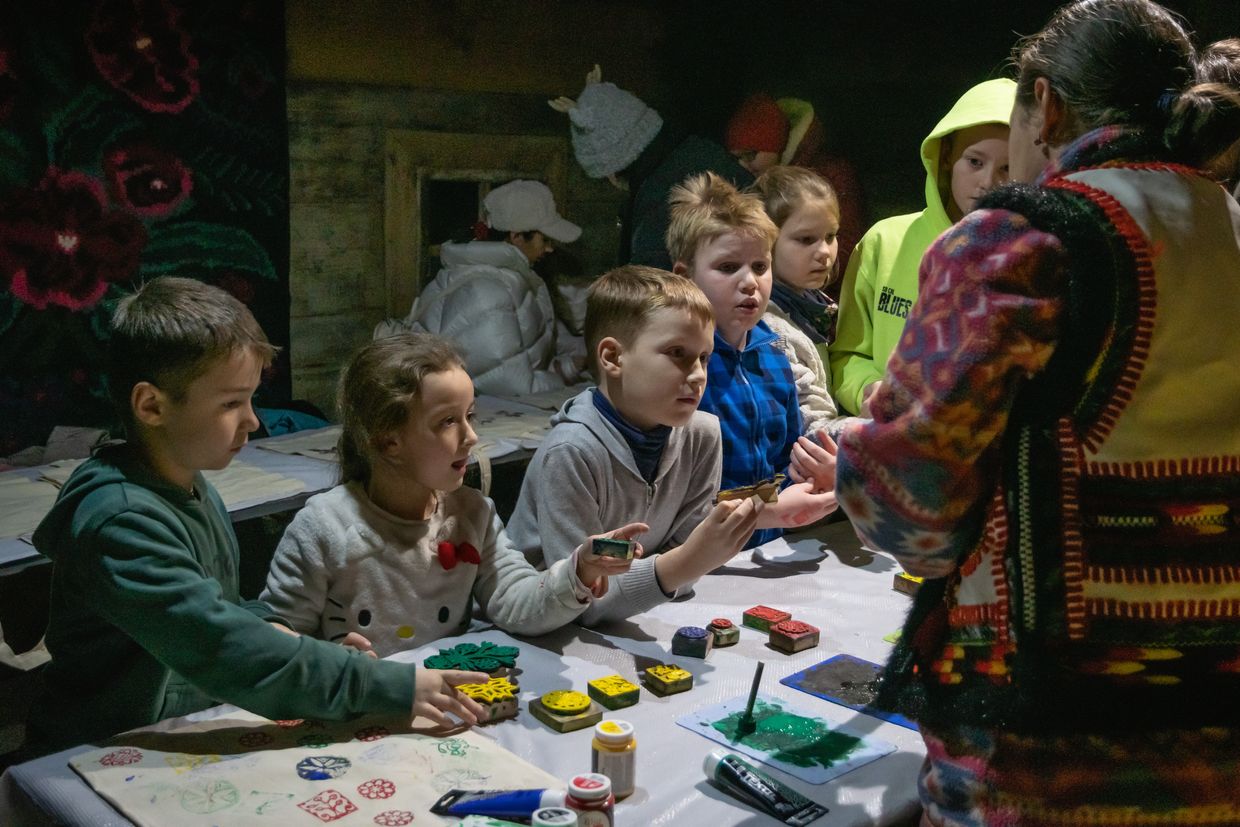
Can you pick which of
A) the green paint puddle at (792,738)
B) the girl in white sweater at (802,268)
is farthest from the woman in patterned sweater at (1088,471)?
the girl in white sweater at (802,268)

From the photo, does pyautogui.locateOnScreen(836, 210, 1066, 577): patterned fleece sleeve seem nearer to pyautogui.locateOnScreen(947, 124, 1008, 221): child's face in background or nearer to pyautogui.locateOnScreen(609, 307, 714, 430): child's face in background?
pyautogui.locateOnScreen(609, 307, 714, 430): child's face in background

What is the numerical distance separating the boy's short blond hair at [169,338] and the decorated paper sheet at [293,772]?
50 centimetres

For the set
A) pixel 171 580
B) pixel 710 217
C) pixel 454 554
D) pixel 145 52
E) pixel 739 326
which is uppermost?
pixel 145 52

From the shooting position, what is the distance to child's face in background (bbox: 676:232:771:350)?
2.78 metres

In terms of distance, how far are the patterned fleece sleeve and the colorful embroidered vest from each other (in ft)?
0.09

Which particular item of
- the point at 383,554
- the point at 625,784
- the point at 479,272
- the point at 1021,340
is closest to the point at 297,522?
the point at 383,554

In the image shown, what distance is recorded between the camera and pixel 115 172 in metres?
4.06

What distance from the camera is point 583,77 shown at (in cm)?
556

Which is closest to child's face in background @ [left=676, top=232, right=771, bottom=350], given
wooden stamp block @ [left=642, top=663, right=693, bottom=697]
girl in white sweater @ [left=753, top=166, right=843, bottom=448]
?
girl in white sweater @ [left=753, top=166, right=843, bottom=448]

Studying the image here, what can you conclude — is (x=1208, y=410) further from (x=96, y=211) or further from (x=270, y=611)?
(x=96, y=211)

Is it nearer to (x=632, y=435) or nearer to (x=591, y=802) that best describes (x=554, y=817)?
(x=591, y=802)

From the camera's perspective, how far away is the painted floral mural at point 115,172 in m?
3.84

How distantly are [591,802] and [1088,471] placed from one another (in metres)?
0.68

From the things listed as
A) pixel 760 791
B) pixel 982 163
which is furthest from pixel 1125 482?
pixel 982 163
